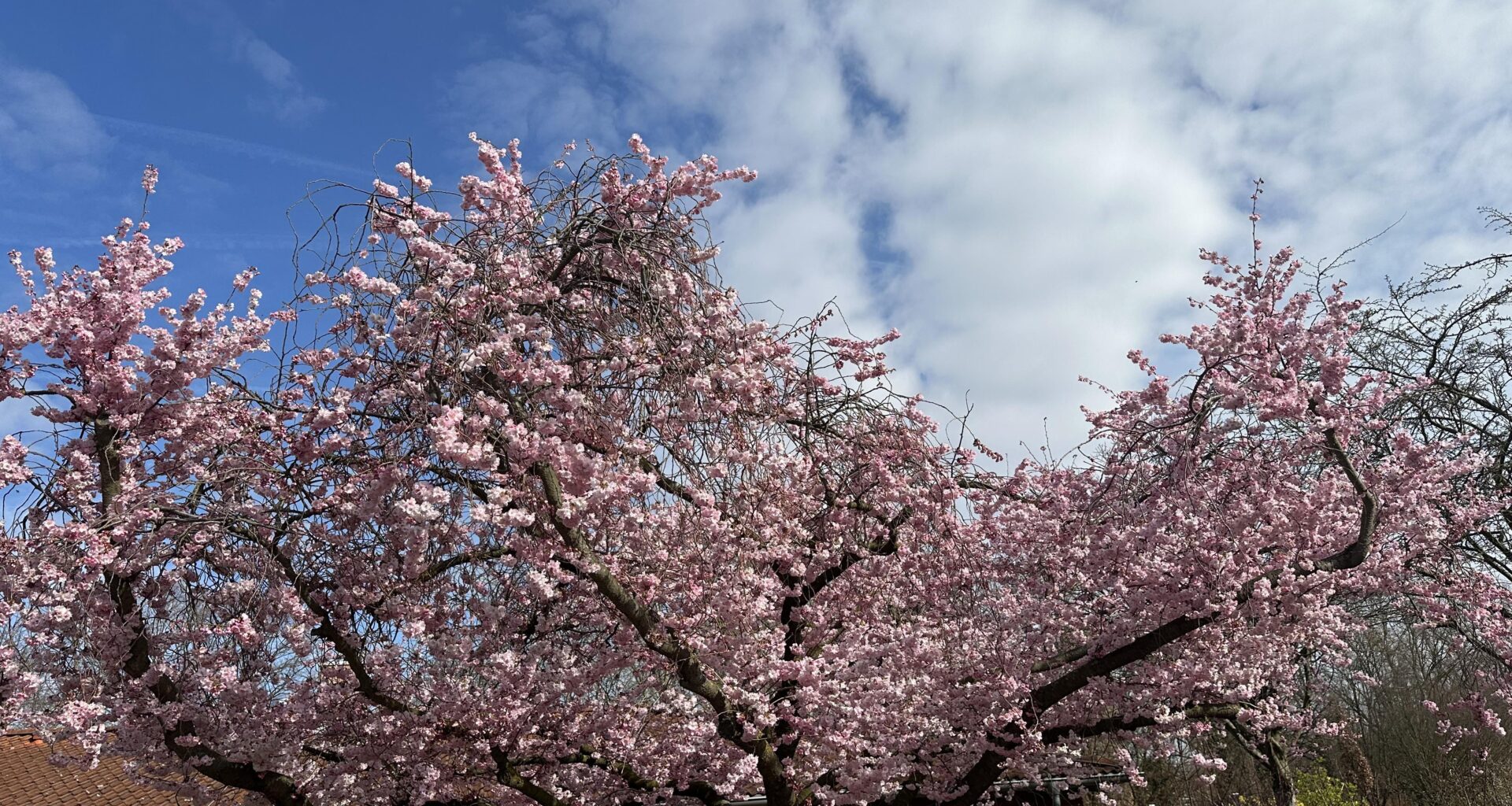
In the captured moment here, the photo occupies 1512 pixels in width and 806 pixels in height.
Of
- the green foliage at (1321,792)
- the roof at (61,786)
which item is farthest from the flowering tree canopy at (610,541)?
the roof at (61,786)

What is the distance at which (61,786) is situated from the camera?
13523 millimetres

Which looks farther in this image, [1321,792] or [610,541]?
[1321,792]

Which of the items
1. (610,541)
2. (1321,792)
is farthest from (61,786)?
(1321,792)

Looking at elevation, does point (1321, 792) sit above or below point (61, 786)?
above

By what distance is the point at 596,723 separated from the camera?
264 inches

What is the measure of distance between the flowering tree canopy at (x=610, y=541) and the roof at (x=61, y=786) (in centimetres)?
892

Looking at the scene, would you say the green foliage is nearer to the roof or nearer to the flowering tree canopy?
the flowering tree canopy

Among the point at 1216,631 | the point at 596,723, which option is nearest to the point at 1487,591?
the point at 1216,631

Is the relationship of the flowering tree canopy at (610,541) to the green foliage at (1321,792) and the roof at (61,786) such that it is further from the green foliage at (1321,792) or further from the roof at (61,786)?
the roof at (61,786)

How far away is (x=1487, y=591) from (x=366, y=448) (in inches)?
373

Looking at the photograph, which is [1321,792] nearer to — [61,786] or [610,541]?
[610,541]

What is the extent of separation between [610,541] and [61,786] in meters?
12.9

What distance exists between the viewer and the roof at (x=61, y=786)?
13008 mm

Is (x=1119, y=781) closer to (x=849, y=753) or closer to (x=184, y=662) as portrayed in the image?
(x=849, y=753)
